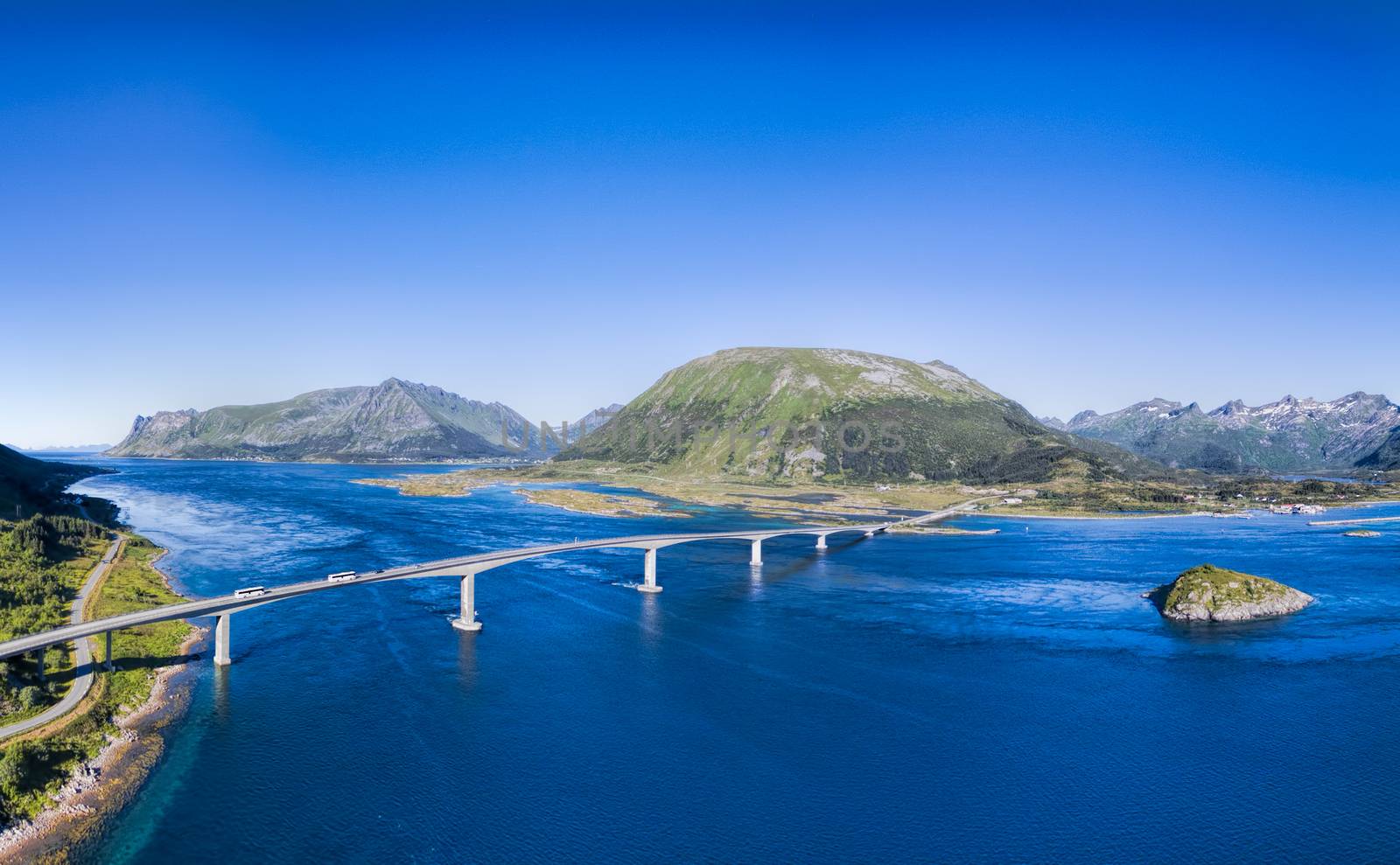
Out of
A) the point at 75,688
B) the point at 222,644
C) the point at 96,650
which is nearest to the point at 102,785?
the point at 75,688

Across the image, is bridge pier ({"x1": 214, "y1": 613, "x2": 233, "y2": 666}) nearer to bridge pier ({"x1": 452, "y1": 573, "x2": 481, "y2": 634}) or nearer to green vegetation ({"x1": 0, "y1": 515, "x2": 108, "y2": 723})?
green vegetation ({"x1": 0, "y1": 515, "x2": 108, "y2": 723})

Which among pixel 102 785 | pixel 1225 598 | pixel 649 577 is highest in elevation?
pixel 1225 598

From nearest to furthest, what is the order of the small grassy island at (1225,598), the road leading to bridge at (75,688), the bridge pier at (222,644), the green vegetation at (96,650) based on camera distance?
1. the green vegetation at (96,650)
2. the road leading to bridge at (75,688)
3. the bridge pier at (222,644)
4. the small grassy island at (1225,598)

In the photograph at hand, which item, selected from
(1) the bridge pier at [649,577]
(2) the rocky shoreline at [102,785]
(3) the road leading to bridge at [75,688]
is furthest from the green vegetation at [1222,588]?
(3) the road leading to bridge at [75,688]

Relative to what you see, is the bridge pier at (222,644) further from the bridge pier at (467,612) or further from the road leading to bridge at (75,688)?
the bridge pier at (467,612)

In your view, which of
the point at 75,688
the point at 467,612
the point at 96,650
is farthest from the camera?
the point at 467,612

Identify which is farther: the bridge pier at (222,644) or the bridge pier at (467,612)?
the bridge pier at (467,612)

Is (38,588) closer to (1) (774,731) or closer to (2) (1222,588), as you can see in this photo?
(1) (774,731)
